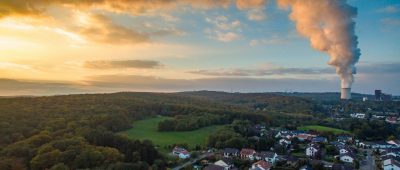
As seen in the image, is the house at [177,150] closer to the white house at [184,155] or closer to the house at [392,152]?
the white house at [184,155]

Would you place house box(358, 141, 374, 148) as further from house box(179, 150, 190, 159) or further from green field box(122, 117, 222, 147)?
house box(179, 150, 190, 159)

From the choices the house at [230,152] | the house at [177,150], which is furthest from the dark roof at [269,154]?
the house at [177,150]

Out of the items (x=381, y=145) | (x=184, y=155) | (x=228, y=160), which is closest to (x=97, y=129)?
(x=184, y=155)

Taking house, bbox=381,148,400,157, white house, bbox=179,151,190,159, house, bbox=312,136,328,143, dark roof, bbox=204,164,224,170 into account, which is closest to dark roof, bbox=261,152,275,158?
white house, bbox=179,151,190,159

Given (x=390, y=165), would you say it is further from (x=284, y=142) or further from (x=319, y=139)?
(x=319, y=139)

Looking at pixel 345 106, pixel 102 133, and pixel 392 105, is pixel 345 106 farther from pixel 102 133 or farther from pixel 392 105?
pixel 102 133

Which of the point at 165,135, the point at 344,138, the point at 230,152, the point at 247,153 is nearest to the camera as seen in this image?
the point at 247,153
